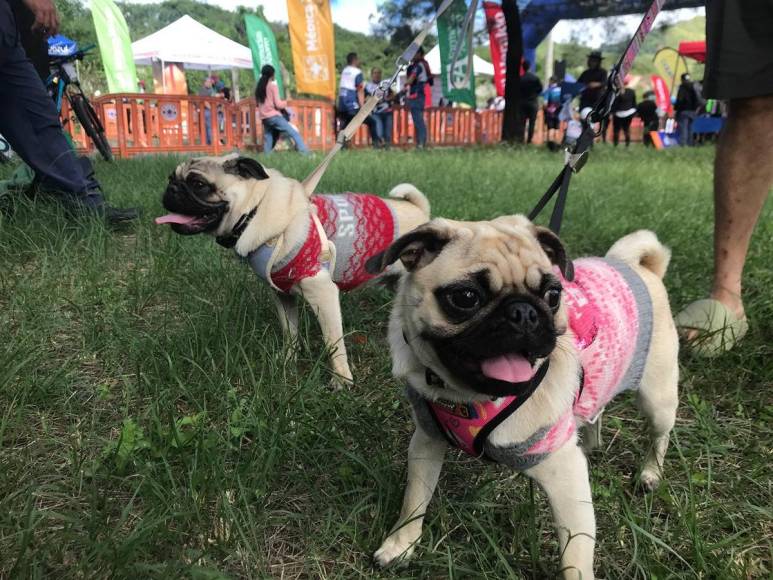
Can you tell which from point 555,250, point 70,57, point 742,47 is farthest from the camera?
point 70,57

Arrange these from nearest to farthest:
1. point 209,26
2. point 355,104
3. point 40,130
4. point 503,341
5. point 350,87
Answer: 1. point 503,341
2. point 40,130
3. point 350,87
4. point 355,104
5. point 209,26

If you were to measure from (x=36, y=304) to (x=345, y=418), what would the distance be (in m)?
1.70

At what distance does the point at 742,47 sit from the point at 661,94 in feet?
81.1

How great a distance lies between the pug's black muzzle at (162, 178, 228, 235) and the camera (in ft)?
9.13

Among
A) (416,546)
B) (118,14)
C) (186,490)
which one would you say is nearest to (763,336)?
(416,546)

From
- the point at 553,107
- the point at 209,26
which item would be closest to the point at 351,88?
the point at 553,107

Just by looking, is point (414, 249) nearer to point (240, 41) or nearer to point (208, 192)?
point (208, 192)

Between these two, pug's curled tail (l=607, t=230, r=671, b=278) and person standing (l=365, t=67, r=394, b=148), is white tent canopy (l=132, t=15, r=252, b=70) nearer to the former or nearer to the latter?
person standing (l=365, t=67, r=394, b=148)

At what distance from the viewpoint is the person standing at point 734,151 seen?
2.35 metres

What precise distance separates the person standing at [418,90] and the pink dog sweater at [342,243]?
12.7m

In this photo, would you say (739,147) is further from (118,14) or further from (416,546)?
(118,14)

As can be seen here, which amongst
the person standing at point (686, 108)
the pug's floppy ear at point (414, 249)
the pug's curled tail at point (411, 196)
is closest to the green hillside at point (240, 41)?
the person standing at point (686, 108)

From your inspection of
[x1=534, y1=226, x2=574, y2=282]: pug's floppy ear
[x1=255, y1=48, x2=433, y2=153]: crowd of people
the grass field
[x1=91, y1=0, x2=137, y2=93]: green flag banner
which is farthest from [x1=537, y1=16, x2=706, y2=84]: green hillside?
[x1=534, y1=226, x2=574, y2=282]: pug's floppy ear

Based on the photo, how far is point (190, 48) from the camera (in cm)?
2016
